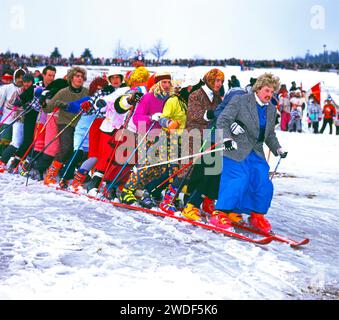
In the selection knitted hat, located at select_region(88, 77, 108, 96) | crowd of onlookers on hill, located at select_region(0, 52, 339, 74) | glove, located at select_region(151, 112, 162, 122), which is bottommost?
glove, located at select_region(151, 112, 162, 122)

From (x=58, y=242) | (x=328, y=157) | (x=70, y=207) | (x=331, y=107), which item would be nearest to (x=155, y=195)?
(x=70, y=207)

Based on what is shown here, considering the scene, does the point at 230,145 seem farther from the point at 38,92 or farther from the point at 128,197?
the point at 38,92

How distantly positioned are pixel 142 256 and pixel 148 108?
2.34 m

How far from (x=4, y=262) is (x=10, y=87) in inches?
223

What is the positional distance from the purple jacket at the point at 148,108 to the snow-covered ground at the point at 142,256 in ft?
3.22

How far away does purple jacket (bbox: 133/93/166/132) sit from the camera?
6.45m

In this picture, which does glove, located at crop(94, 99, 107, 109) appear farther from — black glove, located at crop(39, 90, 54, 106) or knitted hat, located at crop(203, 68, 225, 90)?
knitted hat, located at crop(203, 68, 225, 90)

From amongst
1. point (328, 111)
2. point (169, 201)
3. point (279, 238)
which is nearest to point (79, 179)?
point (169, 201)

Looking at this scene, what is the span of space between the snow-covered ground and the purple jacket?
0.98m

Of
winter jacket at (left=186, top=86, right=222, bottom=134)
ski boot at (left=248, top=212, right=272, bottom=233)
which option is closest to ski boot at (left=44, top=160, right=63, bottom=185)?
winter jacket at (left=186, top=86, right=222, bottom=134)

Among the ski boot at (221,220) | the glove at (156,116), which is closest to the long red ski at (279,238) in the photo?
the ski boot at (221,220)

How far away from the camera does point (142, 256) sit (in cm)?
446

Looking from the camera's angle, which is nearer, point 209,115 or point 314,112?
point 209,115

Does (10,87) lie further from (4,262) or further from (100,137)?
(4,262)
